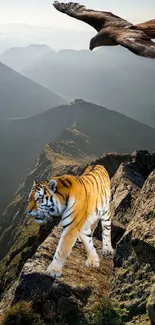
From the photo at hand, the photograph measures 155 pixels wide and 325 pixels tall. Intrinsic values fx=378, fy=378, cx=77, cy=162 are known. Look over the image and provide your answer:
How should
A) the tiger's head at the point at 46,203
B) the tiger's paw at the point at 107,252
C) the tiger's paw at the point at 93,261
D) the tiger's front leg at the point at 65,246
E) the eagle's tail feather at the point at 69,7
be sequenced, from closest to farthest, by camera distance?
the eagle's tail feather at the point at 69,7
the tiger's front leg at the point at 65,246
the tiger's head at the point at 46,203
the tiger's paw at the point at 93,261
the tiger's paw at the point at 107,252

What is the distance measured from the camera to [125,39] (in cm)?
686

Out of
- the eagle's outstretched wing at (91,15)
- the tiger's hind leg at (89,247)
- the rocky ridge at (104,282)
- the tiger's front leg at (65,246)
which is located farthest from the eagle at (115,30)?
the tiger's hind leg at (89,247)

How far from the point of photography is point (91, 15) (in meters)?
10.3

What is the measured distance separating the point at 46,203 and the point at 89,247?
2.31 meters

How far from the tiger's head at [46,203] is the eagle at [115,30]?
18.1 feet

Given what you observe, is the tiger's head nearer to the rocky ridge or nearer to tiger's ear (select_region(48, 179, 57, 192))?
tiger's ear (select_region(48, 179, 57, 192))

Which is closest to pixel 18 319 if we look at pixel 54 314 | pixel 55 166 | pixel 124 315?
pixel 54 314

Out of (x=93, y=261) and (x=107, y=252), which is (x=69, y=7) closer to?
(x=93, y=261)

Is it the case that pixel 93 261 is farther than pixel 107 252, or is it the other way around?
pixel 107 252

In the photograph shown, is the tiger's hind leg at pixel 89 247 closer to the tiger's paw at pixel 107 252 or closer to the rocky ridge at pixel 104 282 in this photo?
the rocky ridge at pixel 104 282

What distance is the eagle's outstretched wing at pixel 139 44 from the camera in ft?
19.0

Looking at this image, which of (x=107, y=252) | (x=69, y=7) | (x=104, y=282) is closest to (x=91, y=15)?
(x=69, y=7)

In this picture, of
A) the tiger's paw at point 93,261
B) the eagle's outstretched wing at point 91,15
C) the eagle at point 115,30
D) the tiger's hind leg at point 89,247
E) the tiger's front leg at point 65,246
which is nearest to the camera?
the eagle at point 115,30

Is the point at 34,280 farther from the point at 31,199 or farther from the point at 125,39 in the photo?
the point at 125,39
